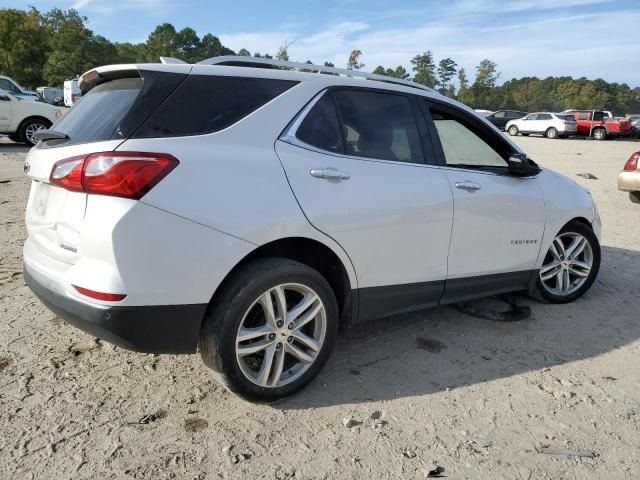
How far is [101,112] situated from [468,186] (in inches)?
90.6

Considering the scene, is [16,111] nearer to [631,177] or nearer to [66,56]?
[631,177]

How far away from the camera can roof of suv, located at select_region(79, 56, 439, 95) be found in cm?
269

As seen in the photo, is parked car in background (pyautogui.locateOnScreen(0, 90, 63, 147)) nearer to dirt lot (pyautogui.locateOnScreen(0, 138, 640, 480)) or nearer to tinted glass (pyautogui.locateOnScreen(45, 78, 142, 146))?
A: dirt lot (pyautogui.locateOnScreen(0, 138, 640, 480))

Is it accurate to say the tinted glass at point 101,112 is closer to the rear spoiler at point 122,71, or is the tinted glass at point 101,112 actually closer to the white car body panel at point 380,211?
the rear spoiler at point 122,71

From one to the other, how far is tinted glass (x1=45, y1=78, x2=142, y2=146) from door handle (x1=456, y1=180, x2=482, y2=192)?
6.80 ft

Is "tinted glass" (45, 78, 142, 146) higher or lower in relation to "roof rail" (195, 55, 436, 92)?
lower

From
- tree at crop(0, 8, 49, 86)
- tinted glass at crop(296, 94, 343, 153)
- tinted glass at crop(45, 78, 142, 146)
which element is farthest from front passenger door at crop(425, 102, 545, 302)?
tree at crop(0, 8, 49, 86)

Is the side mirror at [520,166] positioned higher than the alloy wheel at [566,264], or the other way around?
the side mirror at [520,166]

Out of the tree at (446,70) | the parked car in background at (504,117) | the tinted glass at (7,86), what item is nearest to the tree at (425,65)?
the tree at (446,70)

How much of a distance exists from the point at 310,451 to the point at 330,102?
1910 mm

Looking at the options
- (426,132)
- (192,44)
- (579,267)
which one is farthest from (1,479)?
(192,44)

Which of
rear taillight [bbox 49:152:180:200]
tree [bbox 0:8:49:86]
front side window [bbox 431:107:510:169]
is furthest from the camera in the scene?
tree [bbox 0:8:49:86]

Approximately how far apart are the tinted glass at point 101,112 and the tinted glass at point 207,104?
182 mm

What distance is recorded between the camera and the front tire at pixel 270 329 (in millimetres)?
2568
